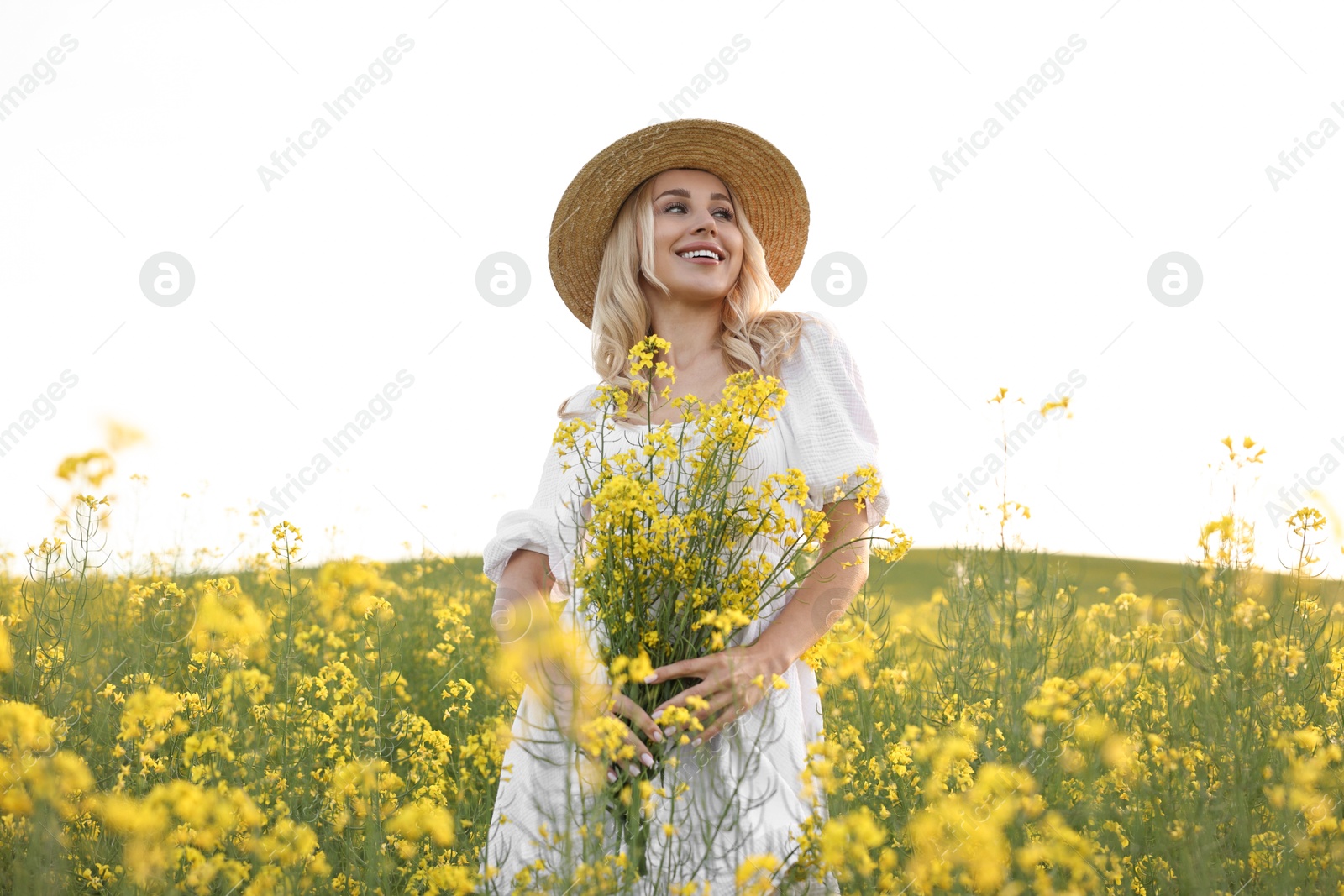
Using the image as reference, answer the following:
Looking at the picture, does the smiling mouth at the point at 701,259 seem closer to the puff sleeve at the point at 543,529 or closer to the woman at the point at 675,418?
the woman at the point at 675,418

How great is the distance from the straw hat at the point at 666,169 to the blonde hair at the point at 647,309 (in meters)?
0.05

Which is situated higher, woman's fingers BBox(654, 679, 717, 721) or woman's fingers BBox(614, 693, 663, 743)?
woman's fingers BBox(654, 679, 717, 721)

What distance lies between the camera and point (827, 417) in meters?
1.91

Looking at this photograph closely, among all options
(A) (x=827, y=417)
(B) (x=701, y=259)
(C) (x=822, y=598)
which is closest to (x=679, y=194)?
(B) (x=701, y=259)

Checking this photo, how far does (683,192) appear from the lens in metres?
2.29

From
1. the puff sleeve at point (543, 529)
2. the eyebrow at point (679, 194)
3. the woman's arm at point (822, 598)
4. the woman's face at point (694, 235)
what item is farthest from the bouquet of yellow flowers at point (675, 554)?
the eyebrow at point (679, 194)

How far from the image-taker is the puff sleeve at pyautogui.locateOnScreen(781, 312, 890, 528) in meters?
1.83

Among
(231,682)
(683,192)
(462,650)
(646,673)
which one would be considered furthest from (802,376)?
(462,650)

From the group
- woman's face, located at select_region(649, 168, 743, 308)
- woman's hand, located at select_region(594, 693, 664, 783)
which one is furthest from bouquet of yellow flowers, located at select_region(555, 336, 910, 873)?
woman's face, located at select_region(649, 168, 743, 308)

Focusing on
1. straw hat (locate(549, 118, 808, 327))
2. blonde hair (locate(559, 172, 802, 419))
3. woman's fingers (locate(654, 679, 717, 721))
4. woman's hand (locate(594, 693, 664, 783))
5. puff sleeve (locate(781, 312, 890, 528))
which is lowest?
woman's hand (locate(594, 693, 664, 783))

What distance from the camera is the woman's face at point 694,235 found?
7.00 feet

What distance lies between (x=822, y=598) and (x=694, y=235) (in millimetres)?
952

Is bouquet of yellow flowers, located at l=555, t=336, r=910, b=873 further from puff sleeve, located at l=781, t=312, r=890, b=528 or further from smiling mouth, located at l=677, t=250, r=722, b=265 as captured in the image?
smiling mouth, located at l=677, t=250, r=722, b=265

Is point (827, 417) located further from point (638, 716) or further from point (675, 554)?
point (638, 716)
